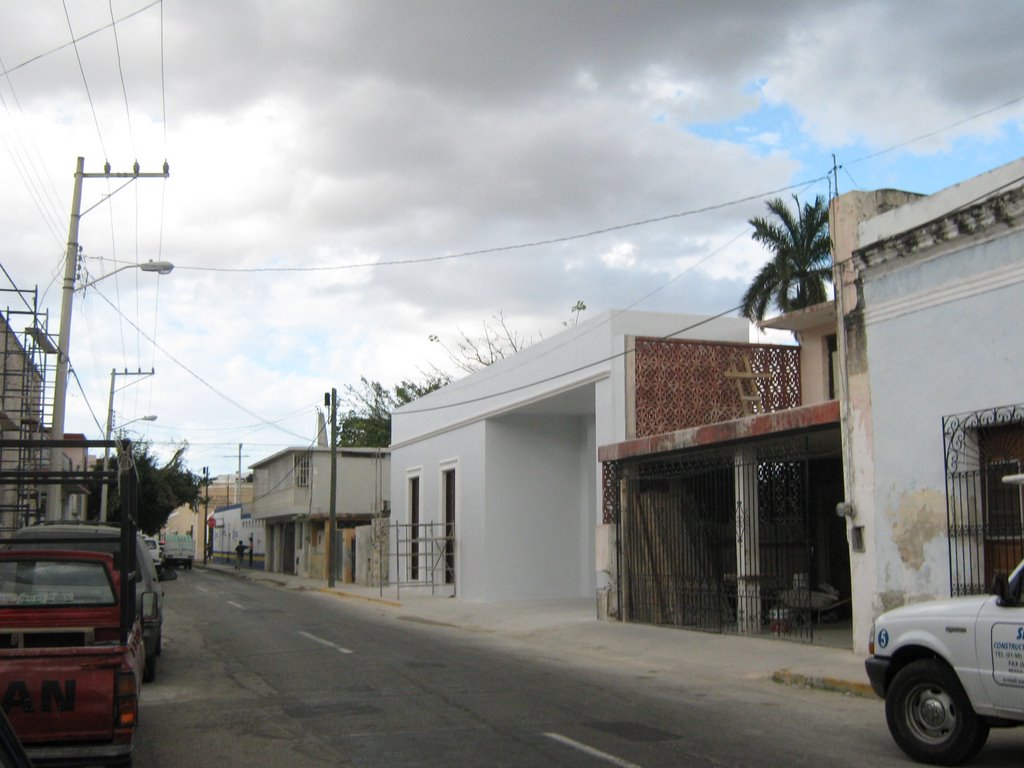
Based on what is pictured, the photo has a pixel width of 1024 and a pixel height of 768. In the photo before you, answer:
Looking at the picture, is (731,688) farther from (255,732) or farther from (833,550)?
(833,550)

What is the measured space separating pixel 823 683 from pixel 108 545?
8214mm

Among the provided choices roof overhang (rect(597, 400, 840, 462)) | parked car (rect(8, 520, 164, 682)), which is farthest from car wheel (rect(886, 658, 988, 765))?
roof overhang (rect(597, 400, 840, 462))

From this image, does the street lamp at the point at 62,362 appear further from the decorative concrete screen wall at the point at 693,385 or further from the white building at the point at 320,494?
the white building at the point at 320,494

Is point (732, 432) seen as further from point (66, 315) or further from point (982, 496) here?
point (66, 315)

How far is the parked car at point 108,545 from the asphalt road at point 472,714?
17.8 inches

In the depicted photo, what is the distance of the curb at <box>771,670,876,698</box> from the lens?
11.3m

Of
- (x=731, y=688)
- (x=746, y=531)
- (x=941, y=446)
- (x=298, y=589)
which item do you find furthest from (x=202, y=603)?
(x=941, y=446)

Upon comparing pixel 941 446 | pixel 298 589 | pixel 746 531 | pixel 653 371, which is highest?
pixel 653 371

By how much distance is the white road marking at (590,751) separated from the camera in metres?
7.54

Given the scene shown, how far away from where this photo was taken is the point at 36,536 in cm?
1104

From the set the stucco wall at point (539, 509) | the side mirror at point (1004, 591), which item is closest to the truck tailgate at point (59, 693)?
the side mirror at point (1004, 591)

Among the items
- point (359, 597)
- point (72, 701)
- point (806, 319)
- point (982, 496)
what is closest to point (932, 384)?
point (982, 496)

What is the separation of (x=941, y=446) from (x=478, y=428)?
642 inches

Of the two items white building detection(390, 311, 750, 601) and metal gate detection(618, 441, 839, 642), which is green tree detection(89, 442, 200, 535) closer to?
white building detection(390, 311, 750, 601)
